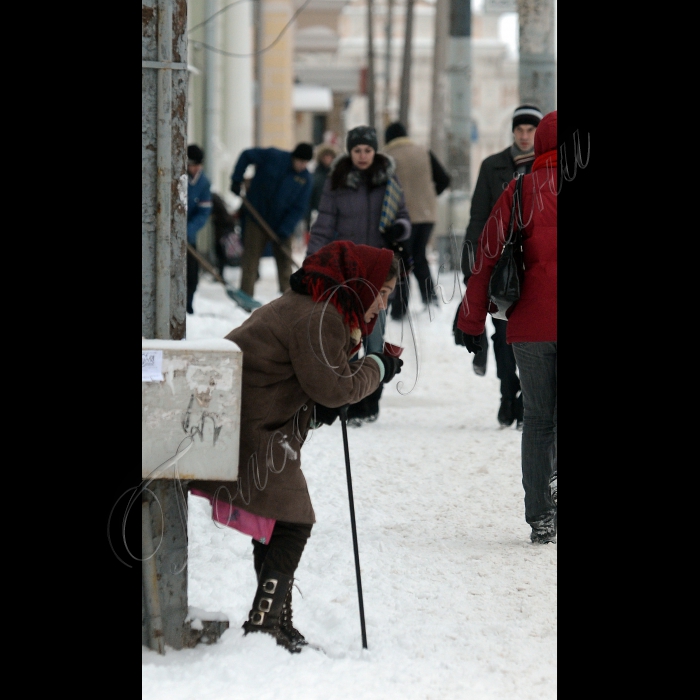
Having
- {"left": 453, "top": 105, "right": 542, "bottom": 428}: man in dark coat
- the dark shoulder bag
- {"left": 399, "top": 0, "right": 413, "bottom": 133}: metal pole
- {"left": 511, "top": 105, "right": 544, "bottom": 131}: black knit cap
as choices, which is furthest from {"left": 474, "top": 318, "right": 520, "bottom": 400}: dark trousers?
{"left": 399, "top": 0, "right": 413, "bottom": 133}: metal pole

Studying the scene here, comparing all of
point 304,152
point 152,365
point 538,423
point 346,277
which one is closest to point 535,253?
point 538,423

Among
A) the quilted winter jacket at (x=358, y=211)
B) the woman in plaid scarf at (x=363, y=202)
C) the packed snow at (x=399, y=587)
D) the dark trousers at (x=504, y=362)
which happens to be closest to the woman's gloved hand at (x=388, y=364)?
the packed snow at (x=399, y=587)

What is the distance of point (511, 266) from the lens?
440 centimetres

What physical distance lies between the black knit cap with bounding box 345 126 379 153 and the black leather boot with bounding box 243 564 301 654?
3.46m

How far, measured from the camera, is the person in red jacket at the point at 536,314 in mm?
4414

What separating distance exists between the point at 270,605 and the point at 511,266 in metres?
1.56

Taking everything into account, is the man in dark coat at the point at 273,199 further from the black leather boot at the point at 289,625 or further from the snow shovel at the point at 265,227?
the black leather boot at the point at 289,625

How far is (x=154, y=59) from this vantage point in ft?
11.1

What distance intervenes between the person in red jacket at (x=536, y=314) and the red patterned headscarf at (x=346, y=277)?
2.97ft

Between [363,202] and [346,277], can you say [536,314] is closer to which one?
[346,277]

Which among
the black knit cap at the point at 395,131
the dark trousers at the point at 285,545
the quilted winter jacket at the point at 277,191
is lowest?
the dark trousers at the point at 285,545

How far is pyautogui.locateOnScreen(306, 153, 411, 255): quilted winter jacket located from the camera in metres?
6.71
